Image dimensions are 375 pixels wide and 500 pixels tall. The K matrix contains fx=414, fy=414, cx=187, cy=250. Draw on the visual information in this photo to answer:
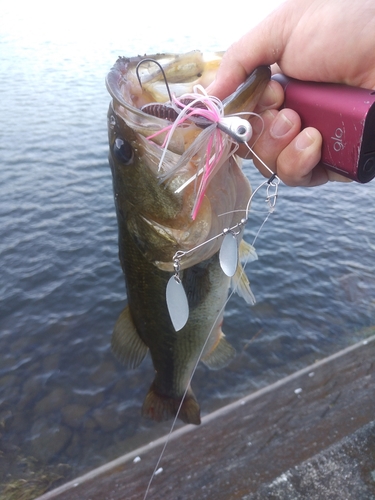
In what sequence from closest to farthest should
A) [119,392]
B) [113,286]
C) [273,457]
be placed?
[273,457] → [119,392] → [113,286]

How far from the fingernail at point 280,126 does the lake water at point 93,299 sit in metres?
2.81

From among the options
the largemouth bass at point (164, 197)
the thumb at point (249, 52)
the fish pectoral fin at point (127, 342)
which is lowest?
the fish pectoral fin at point (127, 342)

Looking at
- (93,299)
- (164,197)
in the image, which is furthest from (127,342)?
(93,299)

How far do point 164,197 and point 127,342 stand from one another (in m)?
1.17

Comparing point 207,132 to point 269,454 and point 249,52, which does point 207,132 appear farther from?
point 269,454

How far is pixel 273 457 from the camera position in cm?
359

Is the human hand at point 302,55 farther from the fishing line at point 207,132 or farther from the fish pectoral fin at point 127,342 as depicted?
the fish pectoral fin at point 127,342

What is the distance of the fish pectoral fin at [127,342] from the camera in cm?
256

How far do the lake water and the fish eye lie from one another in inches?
125

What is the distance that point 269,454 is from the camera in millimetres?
3631

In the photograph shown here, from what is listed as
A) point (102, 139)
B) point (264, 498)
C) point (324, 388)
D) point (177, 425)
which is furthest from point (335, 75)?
point (102, 139)

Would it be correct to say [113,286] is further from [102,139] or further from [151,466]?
[102,139]

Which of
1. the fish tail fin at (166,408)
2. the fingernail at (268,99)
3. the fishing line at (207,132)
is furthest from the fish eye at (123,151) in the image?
the fish tail fin at (166,408)

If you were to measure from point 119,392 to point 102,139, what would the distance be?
358 inches
